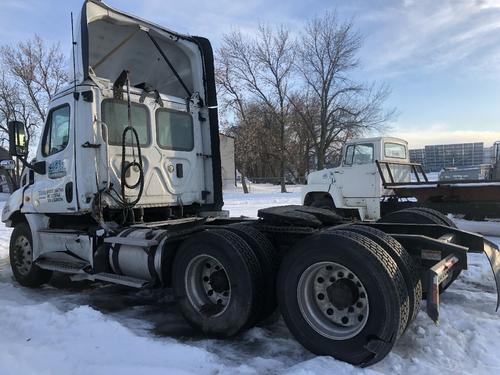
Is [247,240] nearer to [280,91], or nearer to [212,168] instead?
[212,168]

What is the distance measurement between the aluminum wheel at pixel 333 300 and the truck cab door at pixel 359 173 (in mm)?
7330

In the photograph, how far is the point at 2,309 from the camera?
5297 millimetres

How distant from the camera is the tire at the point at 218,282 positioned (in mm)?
4305

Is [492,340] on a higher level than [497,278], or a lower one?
lower

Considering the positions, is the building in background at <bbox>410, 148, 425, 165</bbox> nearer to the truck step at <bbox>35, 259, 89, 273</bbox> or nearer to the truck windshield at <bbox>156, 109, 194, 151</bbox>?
the truck windshield at <bbox>156, 109, 194, 151</bbox>

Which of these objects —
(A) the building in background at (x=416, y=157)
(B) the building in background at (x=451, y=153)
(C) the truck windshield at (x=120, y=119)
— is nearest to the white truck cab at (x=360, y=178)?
(A) the building in background at (x=416, y=157)

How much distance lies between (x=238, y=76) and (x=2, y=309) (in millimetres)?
33916

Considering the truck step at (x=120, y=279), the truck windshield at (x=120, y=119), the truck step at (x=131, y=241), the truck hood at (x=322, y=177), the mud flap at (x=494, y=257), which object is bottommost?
the truck step at (x=120, y=279)

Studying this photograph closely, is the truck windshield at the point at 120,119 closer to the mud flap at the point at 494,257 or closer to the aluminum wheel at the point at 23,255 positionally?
the aluminum wheel at the point at 23,255

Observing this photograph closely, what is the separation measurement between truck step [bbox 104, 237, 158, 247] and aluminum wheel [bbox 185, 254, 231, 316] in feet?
2.17

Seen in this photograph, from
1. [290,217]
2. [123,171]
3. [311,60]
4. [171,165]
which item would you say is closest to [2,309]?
[123,171]

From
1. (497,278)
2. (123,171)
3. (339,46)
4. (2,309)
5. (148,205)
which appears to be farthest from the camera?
(339,46)

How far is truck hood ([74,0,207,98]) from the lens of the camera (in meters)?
6.06

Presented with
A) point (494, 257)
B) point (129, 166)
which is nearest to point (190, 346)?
point (129, 166)
